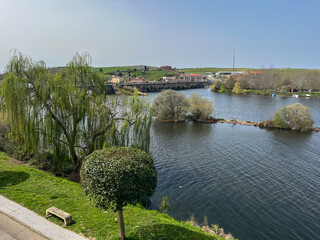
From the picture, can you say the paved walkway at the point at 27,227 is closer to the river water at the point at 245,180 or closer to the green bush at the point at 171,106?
the river water at the point at 245,180

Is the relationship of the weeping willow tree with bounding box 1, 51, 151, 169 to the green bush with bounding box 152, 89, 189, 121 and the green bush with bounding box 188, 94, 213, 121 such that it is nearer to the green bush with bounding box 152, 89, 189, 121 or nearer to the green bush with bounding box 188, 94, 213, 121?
the green bush with bounding box 152, 89, 189, 121

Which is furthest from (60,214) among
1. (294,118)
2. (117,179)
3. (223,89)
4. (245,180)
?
(223,89)

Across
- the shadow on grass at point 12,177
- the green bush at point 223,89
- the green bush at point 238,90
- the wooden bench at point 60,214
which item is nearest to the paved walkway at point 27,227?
the wooden bench at point 60,214

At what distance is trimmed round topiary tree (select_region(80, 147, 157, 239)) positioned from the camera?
7.60m

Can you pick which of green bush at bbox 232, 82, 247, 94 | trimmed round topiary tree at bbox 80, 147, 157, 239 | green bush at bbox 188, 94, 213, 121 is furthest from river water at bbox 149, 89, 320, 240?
green bush at bbox 232, 82, 247, 94

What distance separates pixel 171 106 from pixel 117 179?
3827 cm

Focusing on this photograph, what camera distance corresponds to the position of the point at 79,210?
11.3 meters

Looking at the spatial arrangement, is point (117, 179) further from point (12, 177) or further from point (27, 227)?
point (12, 177)

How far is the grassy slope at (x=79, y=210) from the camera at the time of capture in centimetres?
973

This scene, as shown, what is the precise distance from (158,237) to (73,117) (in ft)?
33.1

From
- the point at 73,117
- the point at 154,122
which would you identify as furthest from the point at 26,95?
the point at 154,122

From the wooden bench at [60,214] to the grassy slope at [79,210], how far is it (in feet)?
0.75

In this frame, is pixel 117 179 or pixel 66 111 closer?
pixel 117 179

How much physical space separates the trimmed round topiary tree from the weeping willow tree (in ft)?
28.3
